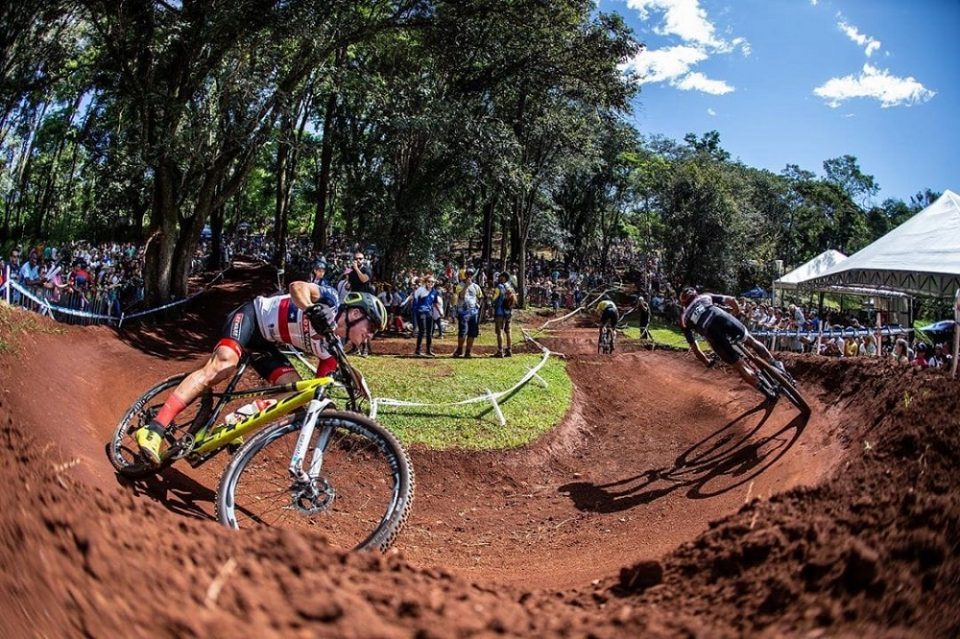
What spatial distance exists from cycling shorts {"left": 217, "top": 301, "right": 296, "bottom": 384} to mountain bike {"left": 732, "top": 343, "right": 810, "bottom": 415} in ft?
23.5

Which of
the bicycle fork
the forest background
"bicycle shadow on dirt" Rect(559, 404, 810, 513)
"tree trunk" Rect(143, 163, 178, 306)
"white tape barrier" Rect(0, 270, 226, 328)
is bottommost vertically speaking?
"bicycle shadow on dirt" Rect(559, 404, 810, 513)

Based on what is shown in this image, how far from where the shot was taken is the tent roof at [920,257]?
1686 cm

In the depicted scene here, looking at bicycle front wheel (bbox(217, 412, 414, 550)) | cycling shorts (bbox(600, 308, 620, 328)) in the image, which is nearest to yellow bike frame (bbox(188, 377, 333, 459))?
bicycle front wheel (bbox(217, 412, 414, 550))

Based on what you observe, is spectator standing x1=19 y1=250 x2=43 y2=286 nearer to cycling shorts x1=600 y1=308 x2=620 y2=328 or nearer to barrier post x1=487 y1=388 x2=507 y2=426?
barrier post x1=487 y1=388 x2=507 y2=426

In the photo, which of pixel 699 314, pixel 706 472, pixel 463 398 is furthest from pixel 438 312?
pixel 706 472

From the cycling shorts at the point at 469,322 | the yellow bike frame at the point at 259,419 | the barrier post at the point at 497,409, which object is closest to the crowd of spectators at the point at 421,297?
the cycling shorts at the point at 469,322

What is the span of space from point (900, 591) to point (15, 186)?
3932 cm

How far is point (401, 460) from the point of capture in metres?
4.87

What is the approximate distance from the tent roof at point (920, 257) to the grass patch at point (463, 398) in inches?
462

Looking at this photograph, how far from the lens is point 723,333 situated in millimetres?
9594

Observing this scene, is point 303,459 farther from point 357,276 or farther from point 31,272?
point 31,272

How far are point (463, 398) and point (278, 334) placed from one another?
5599 millimetres

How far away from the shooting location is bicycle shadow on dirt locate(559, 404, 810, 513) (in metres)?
8.12

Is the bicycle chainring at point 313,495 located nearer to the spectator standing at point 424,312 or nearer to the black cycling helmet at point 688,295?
the black cycling helmet at point 688,295
